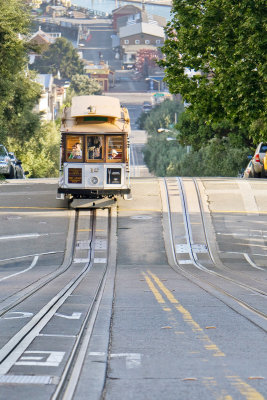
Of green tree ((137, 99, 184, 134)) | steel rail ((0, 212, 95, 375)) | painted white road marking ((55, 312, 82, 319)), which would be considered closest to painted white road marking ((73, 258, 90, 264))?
steel rail ((0, 212, 95, 375))

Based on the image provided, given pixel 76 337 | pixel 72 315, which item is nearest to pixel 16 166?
pixel 72 315

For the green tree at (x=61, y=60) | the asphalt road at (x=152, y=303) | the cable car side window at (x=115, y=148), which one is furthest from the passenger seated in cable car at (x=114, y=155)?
the green tree at (x=61, y=60)

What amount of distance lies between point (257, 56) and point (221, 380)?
56.1 ft

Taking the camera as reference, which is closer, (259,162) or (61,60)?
(259,162)

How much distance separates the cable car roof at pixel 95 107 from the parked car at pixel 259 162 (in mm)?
11607

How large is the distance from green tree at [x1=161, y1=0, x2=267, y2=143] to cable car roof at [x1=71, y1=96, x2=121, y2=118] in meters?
3.30

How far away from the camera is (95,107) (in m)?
31.7

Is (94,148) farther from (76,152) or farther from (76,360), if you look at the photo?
(76,360)

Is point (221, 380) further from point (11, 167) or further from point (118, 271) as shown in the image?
point (11, 167)

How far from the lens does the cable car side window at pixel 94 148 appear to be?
3112cm

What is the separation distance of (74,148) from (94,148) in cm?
78

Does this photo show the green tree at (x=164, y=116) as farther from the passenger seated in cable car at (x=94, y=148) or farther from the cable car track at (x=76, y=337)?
the cable car track at (x=76, y=337)

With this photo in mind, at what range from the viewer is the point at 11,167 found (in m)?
45.6

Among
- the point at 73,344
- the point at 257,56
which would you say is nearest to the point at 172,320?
the point at 73,344
